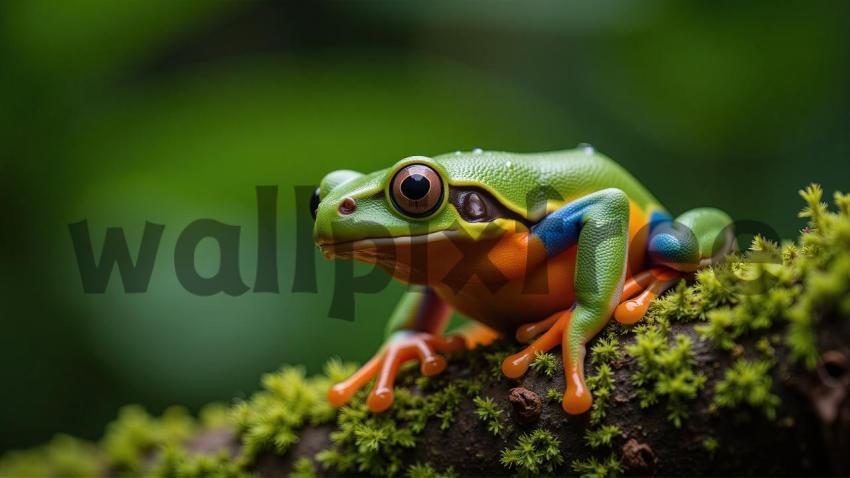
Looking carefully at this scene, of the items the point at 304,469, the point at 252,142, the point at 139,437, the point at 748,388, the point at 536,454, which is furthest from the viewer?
the point at 252,142

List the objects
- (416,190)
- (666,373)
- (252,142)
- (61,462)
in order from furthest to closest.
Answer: (252,142) < (61,462) < (416,190) < (666,373)

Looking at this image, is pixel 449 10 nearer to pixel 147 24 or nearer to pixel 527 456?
pixel 147 24

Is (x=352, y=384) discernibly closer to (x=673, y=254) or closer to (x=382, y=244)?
(x=382, y=244)

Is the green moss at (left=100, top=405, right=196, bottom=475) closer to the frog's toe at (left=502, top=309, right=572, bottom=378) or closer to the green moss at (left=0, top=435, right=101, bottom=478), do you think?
the green moss at (left=0, top=435, right=101, bottom=478)

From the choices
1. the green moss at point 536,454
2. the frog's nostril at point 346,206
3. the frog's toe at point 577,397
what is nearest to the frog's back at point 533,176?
the frog's nostril at point 346,206

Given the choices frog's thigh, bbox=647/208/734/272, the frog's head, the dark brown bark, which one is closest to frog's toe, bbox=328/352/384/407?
the dark brown bark

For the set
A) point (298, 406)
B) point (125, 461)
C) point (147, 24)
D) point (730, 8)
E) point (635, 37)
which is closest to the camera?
point (298, 406)

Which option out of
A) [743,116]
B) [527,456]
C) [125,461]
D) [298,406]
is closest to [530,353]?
[527,456]

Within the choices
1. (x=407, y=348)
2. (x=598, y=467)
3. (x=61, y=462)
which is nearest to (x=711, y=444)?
(x=598, y=467)
